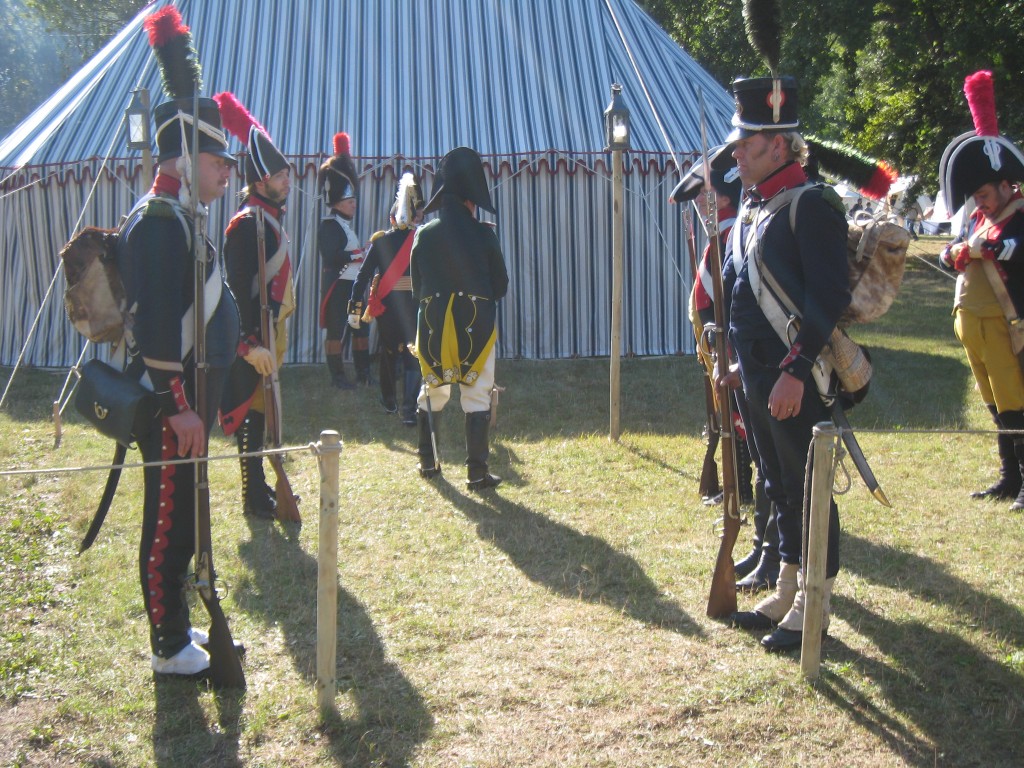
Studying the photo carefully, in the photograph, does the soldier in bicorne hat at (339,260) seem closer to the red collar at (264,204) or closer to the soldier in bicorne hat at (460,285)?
the soldier in bicorne hat at (460,285)

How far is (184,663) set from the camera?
3.58m

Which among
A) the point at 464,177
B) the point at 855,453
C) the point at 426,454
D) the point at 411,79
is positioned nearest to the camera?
the point at 855,453

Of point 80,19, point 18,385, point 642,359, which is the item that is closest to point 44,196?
point 18,385

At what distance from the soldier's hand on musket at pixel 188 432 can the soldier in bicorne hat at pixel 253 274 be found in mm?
1690

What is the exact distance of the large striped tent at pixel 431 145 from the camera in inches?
395

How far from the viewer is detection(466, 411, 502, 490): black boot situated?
5.91 metres

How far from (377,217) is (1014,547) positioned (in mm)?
6836

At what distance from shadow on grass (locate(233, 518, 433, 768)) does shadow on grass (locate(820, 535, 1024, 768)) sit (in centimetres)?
140

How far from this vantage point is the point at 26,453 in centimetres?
700

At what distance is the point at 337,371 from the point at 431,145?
251 centimetres

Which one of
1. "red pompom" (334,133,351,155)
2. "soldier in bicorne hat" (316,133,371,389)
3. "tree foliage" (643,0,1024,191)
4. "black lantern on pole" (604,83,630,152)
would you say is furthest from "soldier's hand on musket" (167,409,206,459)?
"tree foliage" (643,0,1024,191)

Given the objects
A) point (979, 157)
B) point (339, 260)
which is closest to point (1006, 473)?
point (979, 157)

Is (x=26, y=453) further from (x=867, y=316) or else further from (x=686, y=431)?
(x=867, y=316)

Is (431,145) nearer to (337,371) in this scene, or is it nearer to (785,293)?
(337,371)
